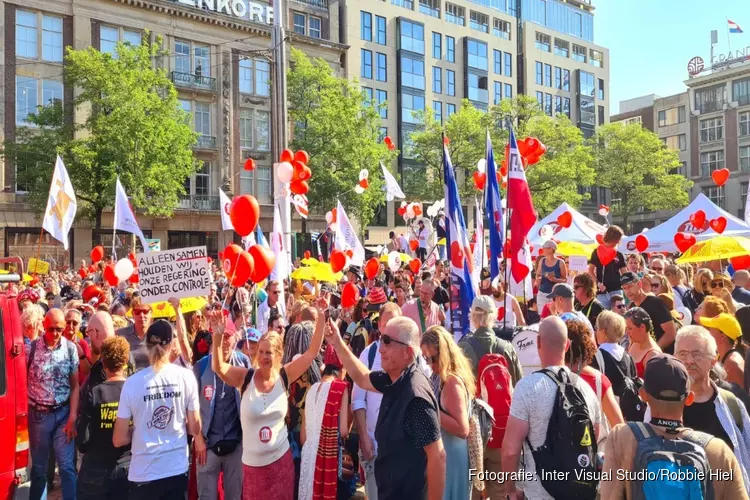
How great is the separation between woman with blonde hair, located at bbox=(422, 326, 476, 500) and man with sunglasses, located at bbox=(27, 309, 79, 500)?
11.0ft

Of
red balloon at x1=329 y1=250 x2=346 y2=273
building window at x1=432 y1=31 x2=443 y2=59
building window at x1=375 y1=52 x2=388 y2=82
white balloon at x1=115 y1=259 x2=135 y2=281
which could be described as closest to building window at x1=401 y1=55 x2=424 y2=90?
building window at x1=375 y1=52 x2=388 y2=82

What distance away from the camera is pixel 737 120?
60344mm

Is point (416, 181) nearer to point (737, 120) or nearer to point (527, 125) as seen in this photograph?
point (527, 125)

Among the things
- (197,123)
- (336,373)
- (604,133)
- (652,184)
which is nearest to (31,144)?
(197,123)

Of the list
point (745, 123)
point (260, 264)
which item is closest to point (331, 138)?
point (260, 264)

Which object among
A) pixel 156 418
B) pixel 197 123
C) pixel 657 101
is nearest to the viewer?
pixel 156 418

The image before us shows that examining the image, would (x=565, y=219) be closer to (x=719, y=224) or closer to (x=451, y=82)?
(x=719, y=224)

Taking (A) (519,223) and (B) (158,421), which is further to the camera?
(A) (519,223)

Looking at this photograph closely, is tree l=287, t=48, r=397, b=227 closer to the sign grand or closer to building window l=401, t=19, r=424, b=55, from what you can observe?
the sign grand

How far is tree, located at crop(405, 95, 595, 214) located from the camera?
43.7m

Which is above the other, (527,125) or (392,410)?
(527,125)

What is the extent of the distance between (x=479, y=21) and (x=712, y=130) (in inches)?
1005

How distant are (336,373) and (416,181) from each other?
4156cm

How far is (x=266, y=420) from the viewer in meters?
4.53
